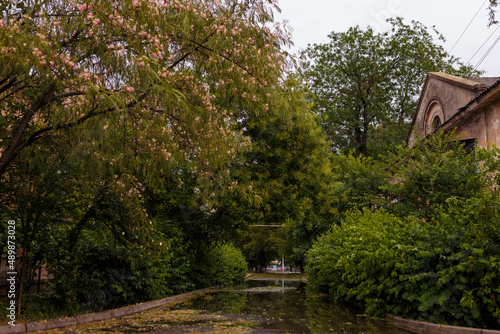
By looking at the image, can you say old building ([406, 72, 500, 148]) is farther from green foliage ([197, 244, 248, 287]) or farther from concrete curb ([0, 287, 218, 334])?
green foliage ([197, 244, 248, 287])

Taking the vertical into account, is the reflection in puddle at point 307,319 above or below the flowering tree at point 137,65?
below

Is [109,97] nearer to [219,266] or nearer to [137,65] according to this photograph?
[137,65]

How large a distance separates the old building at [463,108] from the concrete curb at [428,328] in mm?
5410

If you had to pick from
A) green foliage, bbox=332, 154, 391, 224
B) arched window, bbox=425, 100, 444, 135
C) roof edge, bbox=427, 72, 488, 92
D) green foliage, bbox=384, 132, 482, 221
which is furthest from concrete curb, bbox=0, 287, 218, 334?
arched window, bbox=425, 100, 444, 135

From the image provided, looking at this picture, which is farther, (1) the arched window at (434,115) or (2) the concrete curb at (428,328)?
(1) the arched window at (434,115)

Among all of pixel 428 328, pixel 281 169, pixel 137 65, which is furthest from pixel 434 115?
pixel 137 65

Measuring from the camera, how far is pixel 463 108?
64.0 ft

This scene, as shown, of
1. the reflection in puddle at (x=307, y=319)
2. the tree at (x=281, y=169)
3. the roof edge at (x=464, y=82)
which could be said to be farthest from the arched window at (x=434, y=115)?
the reflection in puddle at (x=307, y=319)

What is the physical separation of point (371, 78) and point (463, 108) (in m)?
23.3

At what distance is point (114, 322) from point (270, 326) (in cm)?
348

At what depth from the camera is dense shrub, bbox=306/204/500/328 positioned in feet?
27.4

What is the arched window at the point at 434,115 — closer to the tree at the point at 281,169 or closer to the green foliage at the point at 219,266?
the tree at the point at 281,169

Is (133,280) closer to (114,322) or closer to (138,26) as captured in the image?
(114,322)

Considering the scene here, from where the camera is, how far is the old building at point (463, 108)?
59.7 feet
